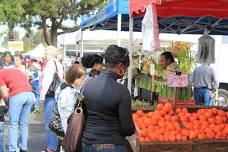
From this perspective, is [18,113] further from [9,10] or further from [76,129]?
[9,10]

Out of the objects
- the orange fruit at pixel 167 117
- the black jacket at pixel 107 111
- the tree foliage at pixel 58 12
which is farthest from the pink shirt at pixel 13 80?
the tree foliage at pixel 58 12

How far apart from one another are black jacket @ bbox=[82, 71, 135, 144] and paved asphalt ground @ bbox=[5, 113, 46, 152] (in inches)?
212

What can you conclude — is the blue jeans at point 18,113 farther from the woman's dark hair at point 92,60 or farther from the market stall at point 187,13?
the market stall at point 187,13

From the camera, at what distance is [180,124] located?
19.9 ft

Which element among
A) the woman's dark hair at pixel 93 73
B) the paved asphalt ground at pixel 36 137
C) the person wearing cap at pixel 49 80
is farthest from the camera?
the paved asphalt ground at pixel 36 137

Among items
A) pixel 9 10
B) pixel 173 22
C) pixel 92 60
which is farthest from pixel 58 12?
pixel 92 60

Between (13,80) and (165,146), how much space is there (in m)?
3.42

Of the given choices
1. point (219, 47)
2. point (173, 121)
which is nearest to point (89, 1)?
point (219, 47)

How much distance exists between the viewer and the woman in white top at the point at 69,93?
561 centimetres

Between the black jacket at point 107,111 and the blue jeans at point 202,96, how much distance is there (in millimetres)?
7057

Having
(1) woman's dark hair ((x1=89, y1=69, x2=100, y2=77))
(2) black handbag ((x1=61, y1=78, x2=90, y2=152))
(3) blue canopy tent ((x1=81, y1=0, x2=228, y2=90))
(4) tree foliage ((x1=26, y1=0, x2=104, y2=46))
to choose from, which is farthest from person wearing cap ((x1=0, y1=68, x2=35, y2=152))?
(4) tree foliage ((x1=26, y1=0, x2=104, y2=46))

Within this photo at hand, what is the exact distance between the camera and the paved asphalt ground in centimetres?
949

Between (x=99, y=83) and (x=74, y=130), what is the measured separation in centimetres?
46

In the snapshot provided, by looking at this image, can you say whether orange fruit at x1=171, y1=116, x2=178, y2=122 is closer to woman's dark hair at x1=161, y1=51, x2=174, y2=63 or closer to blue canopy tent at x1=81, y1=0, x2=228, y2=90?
woman's dark hair at x1=161, y1=51, x2=174, y2=63
